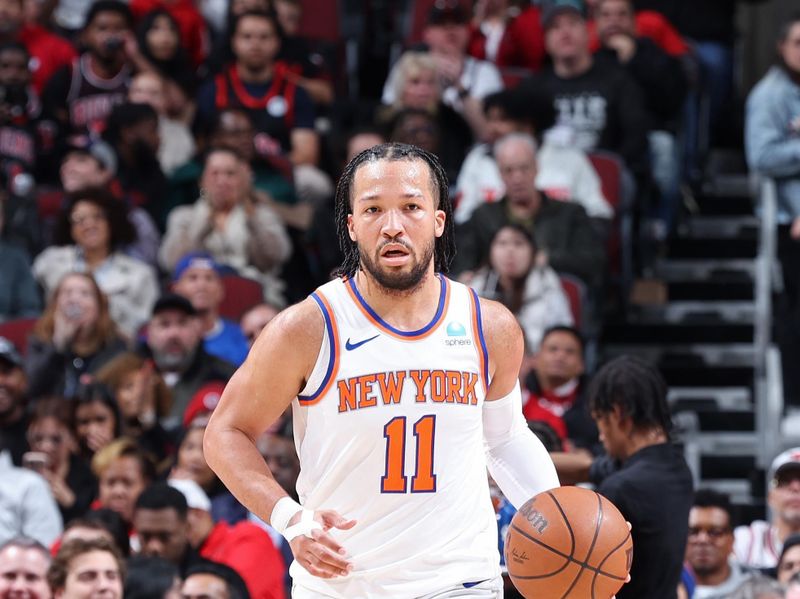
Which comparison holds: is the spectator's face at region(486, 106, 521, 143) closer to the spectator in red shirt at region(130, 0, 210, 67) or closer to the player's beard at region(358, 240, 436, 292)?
the spectator in red shirt at region(130, 0, 210, 67)

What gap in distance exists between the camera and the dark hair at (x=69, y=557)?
6.97 m

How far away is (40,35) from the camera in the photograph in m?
12.5


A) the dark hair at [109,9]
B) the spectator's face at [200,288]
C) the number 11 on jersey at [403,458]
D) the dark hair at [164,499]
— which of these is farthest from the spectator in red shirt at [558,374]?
the dark hair at [109,9]

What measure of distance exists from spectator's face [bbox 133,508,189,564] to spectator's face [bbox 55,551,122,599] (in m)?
0.54

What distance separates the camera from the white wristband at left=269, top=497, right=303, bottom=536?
4.07 metres

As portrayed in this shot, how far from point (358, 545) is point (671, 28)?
855 cm

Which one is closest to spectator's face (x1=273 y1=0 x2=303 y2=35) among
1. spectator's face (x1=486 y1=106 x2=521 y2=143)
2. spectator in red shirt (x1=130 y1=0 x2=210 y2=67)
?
spectator in red shirt (x1=130 y1=0 x2=210 y2=67)

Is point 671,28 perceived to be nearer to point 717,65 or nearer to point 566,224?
point 717,65

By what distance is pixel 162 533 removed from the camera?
7.52m

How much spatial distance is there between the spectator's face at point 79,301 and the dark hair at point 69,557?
245 centimetres

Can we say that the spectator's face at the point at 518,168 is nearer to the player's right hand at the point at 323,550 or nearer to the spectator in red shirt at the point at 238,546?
the spectator in red shirt at the point at 238,546

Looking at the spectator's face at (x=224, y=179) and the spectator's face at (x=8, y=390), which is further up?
the spectator's face at (x=224, y=179)

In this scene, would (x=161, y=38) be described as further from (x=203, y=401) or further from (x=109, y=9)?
(x=203, y=401)

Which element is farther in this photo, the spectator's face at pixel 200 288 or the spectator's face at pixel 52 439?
the spectator's face at pixel 200 288
